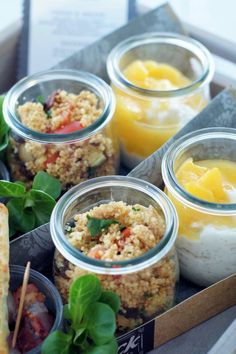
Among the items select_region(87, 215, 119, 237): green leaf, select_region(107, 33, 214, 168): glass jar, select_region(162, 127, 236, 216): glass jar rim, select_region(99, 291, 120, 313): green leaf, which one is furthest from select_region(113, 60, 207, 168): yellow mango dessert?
select_region(99, 291, 120, 313): green leaf

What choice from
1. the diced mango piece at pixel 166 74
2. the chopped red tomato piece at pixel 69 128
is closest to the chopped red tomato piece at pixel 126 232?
the chopped red tomato piece at pixel 69 128

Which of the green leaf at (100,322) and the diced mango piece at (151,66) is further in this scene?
the diced mango piece at (151,66)

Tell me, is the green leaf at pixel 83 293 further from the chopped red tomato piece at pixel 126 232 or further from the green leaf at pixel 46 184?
the green leaf at pixel 46 184

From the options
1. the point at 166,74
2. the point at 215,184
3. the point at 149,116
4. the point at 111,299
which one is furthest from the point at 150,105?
the point at 111,299

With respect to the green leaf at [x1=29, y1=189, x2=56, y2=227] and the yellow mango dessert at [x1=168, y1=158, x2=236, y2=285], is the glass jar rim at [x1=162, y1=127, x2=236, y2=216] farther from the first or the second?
the green leaf at [x1=29, y1=189, x2=56, y2=227]

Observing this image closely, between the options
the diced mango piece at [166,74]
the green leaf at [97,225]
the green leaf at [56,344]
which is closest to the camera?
the green leaf at [56,344]

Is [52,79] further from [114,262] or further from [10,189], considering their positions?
[114,262]
